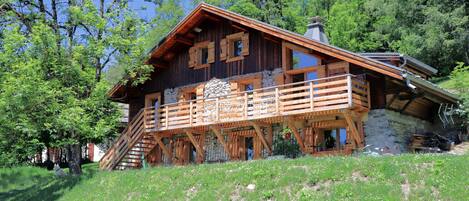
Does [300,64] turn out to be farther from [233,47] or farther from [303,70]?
[233,47]

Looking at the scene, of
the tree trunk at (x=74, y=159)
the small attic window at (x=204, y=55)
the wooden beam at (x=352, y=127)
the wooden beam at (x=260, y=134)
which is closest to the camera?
the wooden beam at (x=352, y=127)

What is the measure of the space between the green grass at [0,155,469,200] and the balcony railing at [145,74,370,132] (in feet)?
13.0

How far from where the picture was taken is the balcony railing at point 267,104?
68.6 feet

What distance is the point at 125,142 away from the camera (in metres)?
27.6

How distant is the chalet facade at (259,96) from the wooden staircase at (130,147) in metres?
0.05

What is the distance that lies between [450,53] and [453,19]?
2.43m

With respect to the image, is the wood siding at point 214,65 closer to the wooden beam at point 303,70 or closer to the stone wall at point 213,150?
the wooden beam at point 303,70

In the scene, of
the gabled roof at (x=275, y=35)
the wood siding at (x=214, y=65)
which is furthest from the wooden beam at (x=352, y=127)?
the wood siding at (x=214, y=65)

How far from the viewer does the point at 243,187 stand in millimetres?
16922

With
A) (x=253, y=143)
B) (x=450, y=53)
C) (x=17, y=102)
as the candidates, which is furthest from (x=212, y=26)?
(x=450, y=53)

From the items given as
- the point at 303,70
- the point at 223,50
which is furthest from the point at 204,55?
the point at 303,70

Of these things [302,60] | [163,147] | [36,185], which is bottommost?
[36,185]

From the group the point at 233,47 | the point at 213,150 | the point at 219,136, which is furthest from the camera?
the point at 233,47

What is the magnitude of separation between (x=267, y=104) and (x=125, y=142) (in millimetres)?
8255
